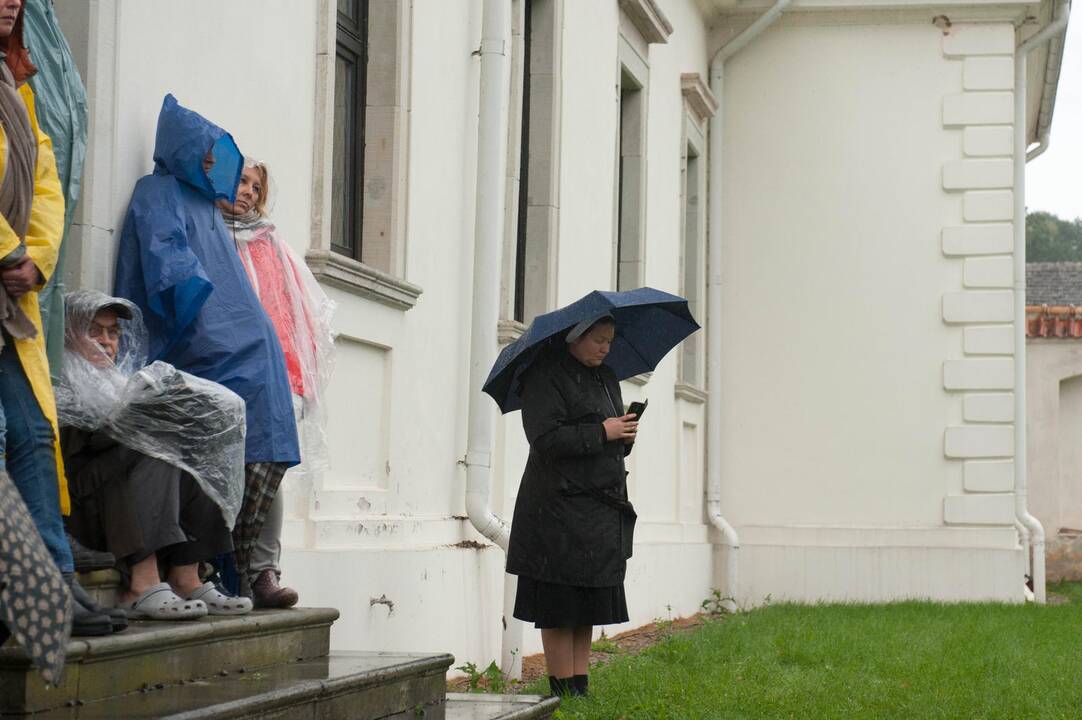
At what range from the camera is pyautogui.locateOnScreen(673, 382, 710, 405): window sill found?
47.3 ft

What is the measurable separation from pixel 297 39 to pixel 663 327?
2036 mm

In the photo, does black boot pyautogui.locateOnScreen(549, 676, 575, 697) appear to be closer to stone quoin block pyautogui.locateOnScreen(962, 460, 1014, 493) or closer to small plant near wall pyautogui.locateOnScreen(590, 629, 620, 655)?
small plant near wall pyautogui.locateOnScreen(590, 629, 620, 655)

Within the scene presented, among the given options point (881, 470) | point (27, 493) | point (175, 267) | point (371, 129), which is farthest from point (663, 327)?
point (881, 470)

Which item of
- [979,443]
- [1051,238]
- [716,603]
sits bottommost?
[716,603]

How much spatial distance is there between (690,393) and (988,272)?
3.01 m

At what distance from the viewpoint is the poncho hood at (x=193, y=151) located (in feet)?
18.7

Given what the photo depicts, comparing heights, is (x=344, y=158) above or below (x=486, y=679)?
above

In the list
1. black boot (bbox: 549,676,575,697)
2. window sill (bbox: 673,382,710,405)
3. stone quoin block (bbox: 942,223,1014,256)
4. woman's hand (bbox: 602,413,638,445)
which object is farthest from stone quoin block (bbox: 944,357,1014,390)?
woman's hand (bbox: 602,413,638,445)

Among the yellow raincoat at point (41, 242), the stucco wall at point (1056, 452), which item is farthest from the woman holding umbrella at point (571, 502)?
the stucco wall at point (1056, 452)

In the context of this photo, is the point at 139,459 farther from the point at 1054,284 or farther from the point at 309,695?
the point at 1054,284

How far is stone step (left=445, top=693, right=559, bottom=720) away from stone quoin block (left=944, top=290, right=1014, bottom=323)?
9.76 m

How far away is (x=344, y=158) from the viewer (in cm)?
816

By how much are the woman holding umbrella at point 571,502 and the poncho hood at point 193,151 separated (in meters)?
1.74

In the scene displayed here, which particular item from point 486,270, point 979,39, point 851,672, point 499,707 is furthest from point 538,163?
point 979,39
